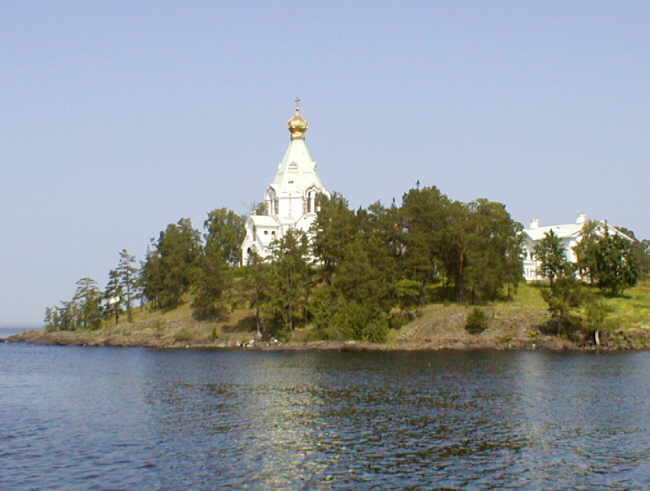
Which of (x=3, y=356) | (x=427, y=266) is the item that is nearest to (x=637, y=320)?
(x=427, y=266)

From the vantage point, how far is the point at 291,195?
135m

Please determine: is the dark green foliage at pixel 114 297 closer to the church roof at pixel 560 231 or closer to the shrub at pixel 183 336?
the shrub at pixel 183 336

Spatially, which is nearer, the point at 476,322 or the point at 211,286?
the point at 476,322

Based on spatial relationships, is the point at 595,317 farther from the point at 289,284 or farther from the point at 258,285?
the point at 258,285

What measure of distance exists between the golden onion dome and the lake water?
72024 mm

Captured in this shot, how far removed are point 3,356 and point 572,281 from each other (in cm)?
7791

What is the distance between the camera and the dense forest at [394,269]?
98.3 meters

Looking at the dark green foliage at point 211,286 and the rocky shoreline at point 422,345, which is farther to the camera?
the dark green foliage at point 211,286

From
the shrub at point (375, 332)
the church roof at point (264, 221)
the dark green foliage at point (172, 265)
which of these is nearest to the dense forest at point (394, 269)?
the shrub at point (375, 332)

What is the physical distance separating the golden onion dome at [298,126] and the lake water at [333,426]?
72.0m

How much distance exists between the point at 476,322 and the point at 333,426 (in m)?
56.2

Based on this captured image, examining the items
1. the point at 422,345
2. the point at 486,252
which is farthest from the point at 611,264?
the point at 422,345

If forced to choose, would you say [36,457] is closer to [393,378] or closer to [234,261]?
[393,378]

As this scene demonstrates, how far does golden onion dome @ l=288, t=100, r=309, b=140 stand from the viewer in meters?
138
